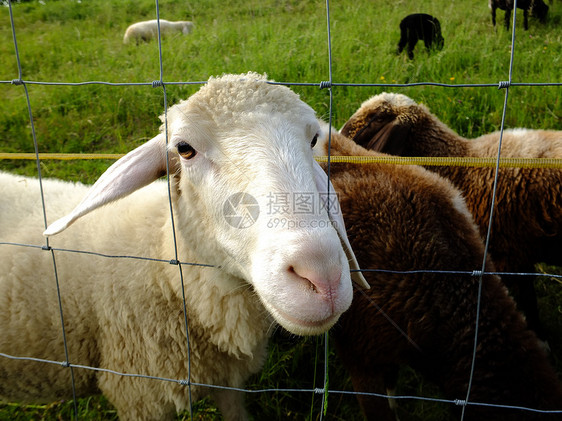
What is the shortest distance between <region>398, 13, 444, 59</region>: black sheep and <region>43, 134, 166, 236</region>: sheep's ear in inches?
169

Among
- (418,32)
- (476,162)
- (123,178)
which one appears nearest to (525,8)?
(418,32)

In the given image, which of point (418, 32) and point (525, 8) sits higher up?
point (525, 8)

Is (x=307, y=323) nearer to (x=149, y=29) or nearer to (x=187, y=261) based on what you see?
(x=187, y=261)

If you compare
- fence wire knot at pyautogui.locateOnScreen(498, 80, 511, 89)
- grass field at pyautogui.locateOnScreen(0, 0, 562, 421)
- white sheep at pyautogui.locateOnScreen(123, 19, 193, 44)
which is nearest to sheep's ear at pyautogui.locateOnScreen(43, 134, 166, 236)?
fence wire knot at pyautogui.locateOnScreen(498, 80, 511, 89)

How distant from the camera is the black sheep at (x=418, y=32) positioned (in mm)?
5293

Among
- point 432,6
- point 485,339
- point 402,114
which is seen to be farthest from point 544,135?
point 432,6

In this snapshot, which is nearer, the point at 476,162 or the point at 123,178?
the point at 123,178

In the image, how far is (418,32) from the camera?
5.35m

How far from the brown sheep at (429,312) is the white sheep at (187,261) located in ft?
1.65

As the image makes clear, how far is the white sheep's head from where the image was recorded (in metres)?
1.29

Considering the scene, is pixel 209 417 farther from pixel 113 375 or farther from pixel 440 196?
pixel 440 196

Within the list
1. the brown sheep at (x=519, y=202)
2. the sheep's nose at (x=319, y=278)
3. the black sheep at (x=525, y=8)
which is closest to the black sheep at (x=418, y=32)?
the black sheep at (x=525, y=8)

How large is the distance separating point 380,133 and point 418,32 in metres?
2.44

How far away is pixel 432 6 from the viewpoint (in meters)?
6.72
